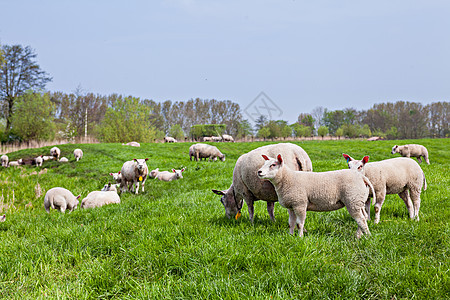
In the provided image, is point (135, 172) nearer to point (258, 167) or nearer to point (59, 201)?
point (59, 201)

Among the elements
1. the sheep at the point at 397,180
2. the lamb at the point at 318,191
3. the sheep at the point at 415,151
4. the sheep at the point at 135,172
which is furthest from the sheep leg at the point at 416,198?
the sheep at the point at 415,151

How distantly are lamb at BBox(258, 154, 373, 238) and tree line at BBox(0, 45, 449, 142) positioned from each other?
84.5 feet

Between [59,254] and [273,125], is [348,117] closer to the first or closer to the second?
[273,125]

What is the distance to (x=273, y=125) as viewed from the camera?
52.8 metres

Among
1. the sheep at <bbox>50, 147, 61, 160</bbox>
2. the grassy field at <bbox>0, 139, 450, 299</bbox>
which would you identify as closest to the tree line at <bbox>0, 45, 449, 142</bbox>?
the sheep at <bbox>50, 147, 61, 160</bbox>

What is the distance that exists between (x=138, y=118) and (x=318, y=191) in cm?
4265

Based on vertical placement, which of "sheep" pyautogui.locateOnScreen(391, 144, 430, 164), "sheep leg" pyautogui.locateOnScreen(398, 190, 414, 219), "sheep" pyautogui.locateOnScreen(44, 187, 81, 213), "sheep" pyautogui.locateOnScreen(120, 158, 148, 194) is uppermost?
"sheep" pyautogui.locateOnScreen(391, 144, 430, 164)

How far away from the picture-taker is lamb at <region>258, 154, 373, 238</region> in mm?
3701

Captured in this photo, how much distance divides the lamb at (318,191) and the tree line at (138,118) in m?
25.7

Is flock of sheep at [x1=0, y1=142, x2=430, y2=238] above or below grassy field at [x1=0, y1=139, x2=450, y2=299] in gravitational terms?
above

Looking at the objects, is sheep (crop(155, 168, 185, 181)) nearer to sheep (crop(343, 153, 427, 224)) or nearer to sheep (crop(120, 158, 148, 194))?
sheep (crop(120, 158, 148, 194))

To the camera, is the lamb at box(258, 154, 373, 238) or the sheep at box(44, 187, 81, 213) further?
the sheep at box(44, 187, 81, 213)

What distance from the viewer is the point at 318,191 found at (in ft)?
12.5

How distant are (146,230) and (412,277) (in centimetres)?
367
